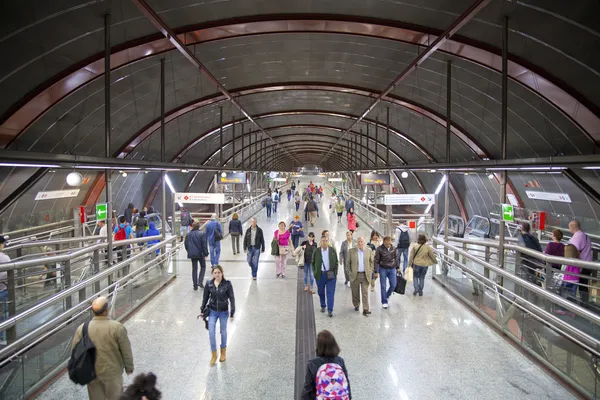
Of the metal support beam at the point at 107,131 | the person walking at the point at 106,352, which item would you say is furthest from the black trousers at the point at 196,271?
the person walking at the point at 106,352

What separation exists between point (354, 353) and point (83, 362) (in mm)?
3305

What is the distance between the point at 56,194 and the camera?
1598 cm

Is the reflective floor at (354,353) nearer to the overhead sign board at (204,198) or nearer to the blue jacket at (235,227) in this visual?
the blue jacket at (235,227)

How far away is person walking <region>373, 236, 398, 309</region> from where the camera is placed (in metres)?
7.31

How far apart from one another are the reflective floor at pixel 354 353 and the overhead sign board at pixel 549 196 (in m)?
9.16

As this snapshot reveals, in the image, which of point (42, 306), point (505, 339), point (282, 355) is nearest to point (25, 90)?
point (42, 306)

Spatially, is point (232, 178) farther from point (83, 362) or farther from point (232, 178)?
point (83, 362)

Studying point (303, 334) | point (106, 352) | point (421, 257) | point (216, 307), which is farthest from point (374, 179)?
point (106, 352)

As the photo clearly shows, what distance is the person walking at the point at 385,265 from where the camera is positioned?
24.0 feet

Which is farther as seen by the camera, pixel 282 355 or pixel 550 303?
pixel 282 355

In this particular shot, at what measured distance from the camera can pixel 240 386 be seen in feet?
15.0

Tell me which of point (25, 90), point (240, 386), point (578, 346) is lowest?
point (240, 386)

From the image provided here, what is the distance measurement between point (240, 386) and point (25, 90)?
8747mm

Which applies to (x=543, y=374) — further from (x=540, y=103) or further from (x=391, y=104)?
(x=391, y=104)
